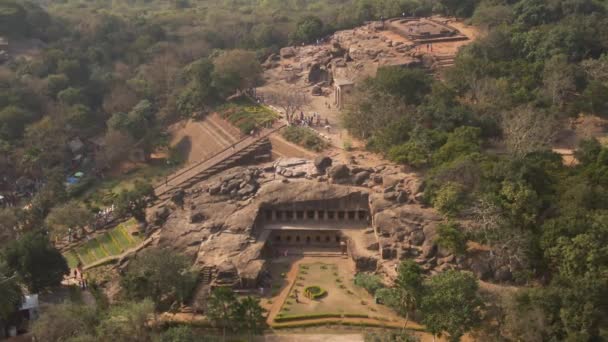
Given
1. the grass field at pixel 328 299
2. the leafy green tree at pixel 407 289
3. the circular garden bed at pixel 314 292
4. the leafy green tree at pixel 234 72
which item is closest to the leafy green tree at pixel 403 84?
the leafy green tree at pixel 234 72

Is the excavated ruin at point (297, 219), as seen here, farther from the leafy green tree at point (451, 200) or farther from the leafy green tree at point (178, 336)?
the leafy green tree at point (178, 336)

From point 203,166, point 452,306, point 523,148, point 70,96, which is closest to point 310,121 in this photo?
point 203,166

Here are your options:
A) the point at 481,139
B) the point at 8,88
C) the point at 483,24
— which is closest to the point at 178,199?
the point at 481,139

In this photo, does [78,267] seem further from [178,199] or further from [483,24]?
[483,24]

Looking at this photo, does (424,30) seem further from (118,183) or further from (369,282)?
(369,282)

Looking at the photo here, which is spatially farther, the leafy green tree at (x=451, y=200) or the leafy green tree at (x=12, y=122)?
the leafy green tree at (x=12, y=122)

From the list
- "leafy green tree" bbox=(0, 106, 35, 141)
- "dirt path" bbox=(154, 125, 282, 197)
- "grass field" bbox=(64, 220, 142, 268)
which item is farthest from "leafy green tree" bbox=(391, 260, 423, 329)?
"leafy green tree" bbox=(0, 106, 35, 141)
